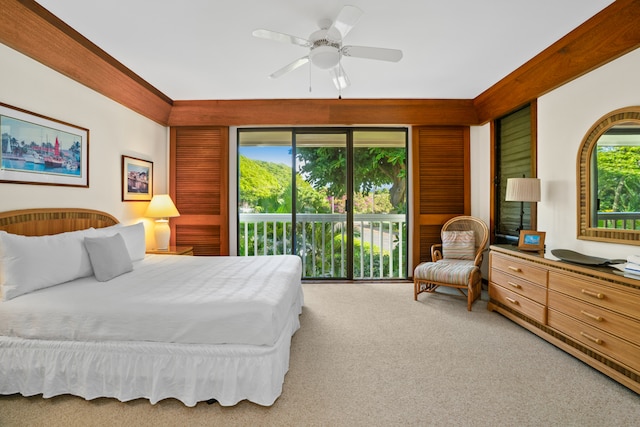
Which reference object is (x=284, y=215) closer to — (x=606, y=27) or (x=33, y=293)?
(x=33, y=293)

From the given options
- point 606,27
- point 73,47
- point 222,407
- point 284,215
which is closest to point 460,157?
point 606,27

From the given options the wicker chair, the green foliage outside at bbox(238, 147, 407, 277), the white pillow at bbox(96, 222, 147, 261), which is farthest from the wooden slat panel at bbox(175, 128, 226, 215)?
the wicker chair

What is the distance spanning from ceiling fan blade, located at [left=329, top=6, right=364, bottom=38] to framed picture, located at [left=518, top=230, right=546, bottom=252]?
2.56 m

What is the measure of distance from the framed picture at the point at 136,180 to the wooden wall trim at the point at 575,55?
4462 millimetres

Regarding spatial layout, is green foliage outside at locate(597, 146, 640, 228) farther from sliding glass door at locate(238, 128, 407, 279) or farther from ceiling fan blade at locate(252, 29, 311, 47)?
ceiling fan blade at locate(252, 29, 311, 47)

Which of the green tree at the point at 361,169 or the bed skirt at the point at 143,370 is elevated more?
the green tree at the point at 361,169

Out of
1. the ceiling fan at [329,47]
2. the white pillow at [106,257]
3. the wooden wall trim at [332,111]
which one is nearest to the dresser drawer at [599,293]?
the ceiling fan at [329,47]

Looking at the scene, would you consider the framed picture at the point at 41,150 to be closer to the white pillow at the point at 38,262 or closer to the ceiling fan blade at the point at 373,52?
the white pillow at the point at 38,262

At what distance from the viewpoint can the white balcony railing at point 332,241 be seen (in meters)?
4.86

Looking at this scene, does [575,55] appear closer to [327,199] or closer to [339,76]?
[339,76]

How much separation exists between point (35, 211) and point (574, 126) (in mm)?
4689

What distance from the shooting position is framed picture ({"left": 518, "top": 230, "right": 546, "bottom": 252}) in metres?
3.01

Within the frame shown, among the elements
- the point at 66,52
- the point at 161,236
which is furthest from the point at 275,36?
the point at 161,236

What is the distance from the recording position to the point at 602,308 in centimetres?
210
